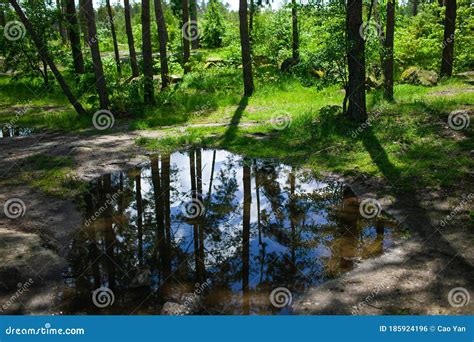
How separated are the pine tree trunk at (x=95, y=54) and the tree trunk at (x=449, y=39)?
14597 mm

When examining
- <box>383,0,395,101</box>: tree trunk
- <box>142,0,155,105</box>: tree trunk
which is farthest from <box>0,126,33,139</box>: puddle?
<box>383,0,395,101</box>: tree trunk

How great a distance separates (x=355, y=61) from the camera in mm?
12148

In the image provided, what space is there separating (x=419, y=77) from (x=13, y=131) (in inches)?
657

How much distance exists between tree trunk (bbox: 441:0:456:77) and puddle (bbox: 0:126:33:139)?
57.5 feet

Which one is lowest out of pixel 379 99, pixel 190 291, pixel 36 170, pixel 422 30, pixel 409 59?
pixel 190 291

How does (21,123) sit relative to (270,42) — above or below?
below

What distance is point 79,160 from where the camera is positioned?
463 inches

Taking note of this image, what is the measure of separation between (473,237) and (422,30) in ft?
79.8

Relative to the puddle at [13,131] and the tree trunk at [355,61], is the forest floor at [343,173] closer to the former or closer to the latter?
the tree trunk at [355,61]

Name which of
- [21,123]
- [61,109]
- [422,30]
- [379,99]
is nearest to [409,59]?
[422,30]

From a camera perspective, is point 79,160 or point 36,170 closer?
point 36,170

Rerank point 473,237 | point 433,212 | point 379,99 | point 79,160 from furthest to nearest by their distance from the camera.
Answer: point 379,99 → point 79,160 → point 433,212 → point 473,237

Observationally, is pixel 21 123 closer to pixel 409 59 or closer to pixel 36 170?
pixel 36 170

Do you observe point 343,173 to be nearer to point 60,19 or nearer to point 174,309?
point 174,309
